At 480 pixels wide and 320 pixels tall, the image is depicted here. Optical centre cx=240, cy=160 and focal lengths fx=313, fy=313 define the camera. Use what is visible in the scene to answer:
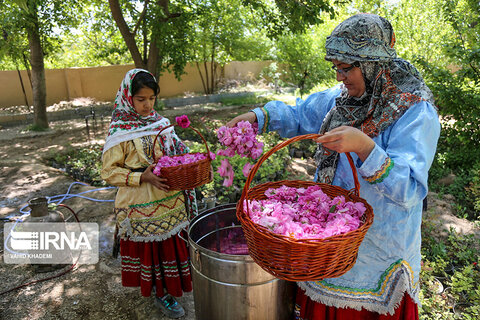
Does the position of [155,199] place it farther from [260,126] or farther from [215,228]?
[260,126]

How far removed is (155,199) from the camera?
2271 mm

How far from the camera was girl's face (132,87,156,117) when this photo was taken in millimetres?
2222

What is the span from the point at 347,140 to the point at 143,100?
1.61 metres

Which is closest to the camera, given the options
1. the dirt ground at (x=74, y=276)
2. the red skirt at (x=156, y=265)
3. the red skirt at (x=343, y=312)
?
the red skirt at (x=343, y=312)

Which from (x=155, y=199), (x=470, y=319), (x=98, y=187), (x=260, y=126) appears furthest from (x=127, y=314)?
(x=98, y=187)

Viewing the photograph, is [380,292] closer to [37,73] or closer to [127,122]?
[127,122]

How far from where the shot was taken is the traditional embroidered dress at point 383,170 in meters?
1.22

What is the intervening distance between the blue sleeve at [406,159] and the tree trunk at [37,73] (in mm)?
8805

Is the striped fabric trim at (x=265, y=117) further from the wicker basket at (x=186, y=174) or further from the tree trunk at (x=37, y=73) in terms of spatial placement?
the tree trunk at (x=37, y=73)

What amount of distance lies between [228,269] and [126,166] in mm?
1184

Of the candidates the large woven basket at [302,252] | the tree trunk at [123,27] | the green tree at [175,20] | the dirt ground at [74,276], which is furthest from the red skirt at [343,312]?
the tree trunk at [123,27]

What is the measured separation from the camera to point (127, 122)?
230cm

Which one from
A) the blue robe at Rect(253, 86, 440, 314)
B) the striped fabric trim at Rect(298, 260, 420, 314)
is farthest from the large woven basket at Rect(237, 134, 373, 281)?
the striped fabric trim at Rect(298, 260, 420, 314)

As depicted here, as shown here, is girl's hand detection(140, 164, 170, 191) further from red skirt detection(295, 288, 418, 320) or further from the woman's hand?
red skirt detection(295, 288, 418, 320)
